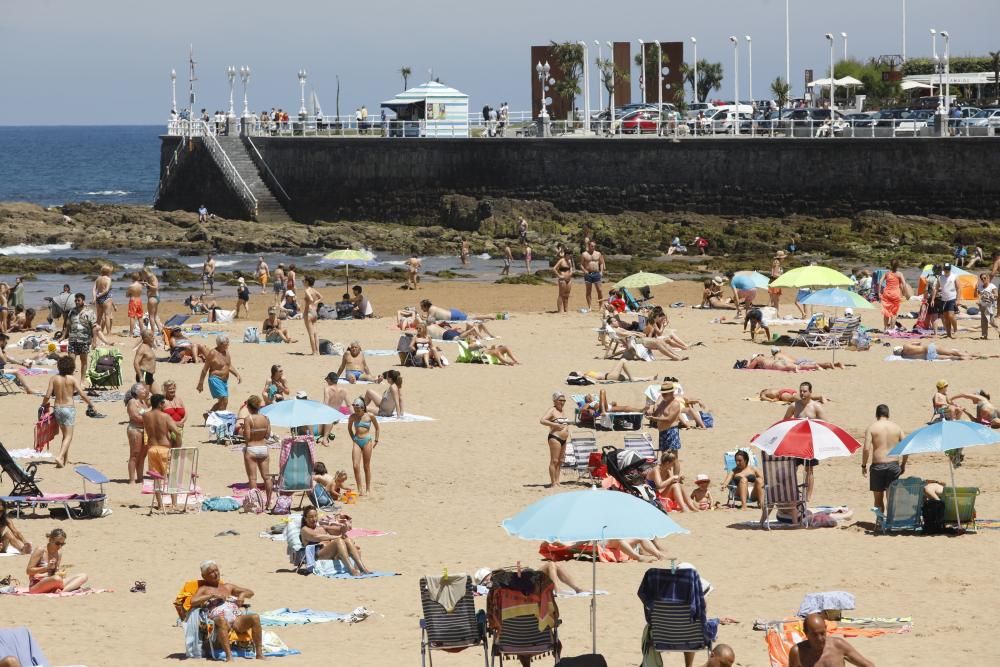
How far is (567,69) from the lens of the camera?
6316 cm

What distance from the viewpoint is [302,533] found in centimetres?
1148

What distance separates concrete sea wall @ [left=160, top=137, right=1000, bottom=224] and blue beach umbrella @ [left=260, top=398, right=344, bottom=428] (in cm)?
2911

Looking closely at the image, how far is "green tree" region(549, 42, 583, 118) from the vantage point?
62875mm

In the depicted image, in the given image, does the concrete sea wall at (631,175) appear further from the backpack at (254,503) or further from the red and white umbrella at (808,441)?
the backpack at (254,503)

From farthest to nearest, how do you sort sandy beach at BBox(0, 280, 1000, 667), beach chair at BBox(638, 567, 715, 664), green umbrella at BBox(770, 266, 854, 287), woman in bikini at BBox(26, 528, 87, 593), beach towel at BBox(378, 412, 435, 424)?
green umbrella at BBox(770, 266, 854, 287)
beach towel at BBox(378, 412, 435, 424)
woman in bikini at BBox(26, 528, 87, 593)
sandy beach at BBox(0, 280, 1000, 667)
beach chair at BBox(638, 567, 715, 664)

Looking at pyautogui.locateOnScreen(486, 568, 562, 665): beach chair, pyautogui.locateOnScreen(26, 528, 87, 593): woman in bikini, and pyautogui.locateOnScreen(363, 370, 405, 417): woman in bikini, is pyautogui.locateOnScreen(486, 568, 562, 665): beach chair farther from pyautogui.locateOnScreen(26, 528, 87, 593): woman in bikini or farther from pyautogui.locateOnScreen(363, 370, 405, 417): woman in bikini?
pyautogui.locateOnScreen(363, 370, 405, 417): woman in bikini

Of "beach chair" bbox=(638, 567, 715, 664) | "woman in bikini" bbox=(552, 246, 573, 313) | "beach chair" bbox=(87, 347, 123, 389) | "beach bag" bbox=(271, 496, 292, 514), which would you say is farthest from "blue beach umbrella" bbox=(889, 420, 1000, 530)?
"woman in bikini" bbox=(552, 246, 573, 313)

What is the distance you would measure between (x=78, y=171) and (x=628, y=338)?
4250 inches

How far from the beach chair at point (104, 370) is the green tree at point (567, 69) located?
4381 cm

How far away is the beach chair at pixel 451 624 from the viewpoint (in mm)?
8867

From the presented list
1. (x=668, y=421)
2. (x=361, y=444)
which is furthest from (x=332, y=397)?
(x=668, y=421)

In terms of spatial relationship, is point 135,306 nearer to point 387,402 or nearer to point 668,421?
point 387,402

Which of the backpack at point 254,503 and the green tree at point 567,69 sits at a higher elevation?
the green tree at point 567,69

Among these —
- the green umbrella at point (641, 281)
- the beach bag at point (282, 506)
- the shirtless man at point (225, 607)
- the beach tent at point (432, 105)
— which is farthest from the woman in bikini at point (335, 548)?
the beach tent at point (432, 105)
